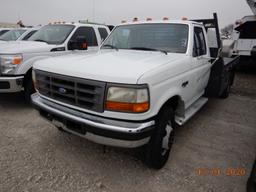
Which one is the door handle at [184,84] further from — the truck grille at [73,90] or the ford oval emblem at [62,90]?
the ford oval emblem at [62,90]

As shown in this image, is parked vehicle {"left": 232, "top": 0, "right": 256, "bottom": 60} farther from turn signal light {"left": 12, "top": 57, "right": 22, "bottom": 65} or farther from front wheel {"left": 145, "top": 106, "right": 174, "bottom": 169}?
turn signal light {"left": 12, "top": 57, "right": 22, "bottom": 65}

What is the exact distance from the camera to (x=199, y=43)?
3.80 meters

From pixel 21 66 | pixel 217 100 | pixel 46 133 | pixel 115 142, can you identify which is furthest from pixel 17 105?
pixel 217 100

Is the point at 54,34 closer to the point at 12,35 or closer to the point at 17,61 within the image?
the point at 17,61

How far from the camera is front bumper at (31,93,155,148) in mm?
2211

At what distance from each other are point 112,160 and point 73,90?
1.21 meters

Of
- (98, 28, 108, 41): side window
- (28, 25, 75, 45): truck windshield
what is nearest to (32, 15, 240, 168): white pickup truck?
(28, 25, 75, 45): truck windshield

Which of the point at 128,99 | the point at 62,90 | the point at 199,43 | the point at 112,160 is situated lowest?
the point at 112,160

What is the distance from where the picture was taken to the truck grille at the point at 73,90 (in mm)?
2285

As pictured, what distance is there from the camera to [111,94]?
223 centimetres

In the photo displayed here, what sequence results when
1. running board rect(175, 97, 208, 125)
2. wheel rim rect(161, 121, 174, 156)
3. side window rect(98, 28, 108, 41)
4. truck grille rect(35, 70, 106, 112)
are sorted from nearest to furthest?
truck grille rect(35, 70, 106, 112), wheel rim rect(161, 121, 174, 156), running board rect(175, 97, 208, 125), side window rect(98, 28, 108, 41)

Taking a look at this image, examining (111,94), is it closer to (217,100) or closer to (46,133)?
(46,133)

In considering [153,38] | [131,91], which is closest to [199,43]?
[153,38]

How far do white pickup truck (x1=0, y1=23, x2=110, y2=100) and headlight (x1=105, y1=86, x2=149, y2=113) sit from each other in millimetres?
2516
